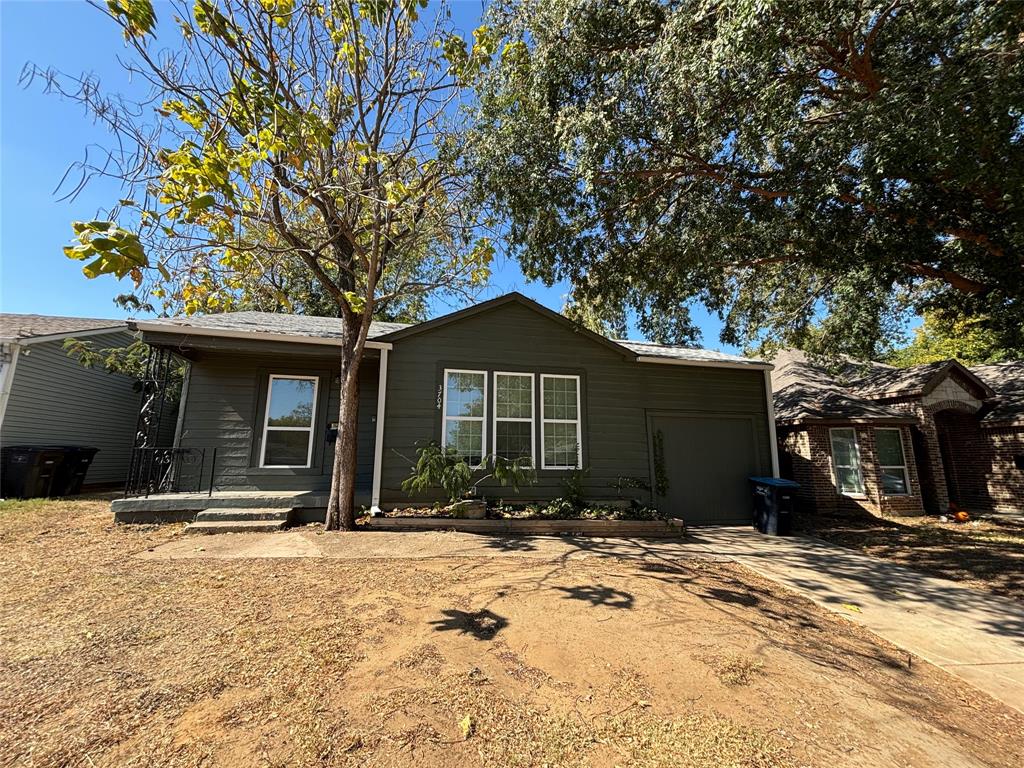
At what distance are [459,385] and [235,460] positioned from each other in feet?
14.7

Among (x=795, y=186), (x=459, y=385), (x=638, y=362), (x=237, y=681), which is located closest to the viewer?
Result: (x=237, y=681)

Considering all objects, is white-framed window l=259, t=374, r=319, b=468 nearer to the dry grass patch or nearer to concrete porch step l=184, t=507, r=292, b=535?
concrete porch step l=184, t=507, r=292, b=535

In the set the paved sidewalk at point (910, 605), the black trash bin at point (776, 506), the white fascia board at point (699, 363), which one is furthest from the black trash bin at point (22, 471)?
the black trash bin at point (776, 506)

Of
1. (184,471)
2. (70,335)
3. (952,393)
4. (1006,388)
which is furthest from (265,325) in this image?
(1006,388)

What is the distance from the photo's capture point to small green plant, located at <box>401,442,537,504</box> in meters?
7.30

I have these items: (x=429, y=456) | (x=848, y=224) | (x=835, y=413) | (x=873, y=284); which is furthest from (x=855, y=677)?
(x=835, y=413)

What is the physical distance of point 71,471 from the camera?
34.2 feet

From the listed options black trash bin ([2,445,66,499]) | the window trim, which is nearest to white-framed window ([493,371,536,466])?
the window trim

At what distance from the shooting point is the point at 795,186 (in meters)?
7.35

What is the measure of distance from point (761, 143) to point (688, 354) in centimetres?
486

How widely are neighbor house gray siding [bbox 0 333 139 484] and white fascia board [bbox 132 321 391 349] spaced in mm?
5974

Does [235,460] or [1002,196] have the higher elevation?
[1002,196]

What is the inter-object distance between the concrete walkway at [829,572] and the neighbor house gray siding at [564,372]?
5.44 ft

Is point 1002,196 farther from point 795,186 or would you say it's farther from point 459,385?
point 459,385
